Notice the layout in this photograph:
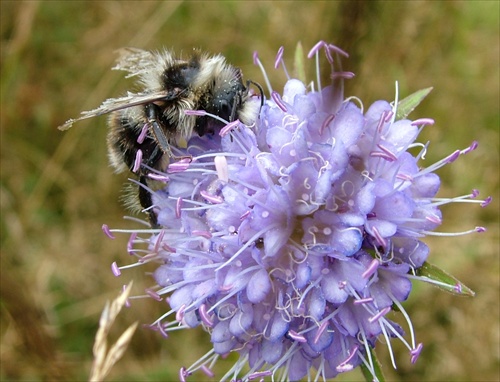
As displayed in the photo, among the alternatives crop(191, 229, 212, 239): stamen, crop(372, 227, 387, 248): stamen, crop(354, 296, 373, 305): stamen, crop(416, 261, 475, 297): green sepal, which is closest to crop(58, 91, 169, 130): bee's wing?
crop(191, 229, 212, 239): stamen

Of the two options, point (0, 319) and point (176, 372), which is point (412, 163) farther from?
point (0, 319)

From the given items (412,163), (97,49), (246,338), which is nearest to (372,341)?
(246,338)

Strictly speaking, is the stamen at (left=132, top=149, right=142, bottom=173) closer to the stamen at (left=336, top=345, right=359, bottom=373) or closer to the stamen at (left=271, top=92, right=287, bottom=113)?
the stamen at (left=271, top=92, right=287, bottom=113)

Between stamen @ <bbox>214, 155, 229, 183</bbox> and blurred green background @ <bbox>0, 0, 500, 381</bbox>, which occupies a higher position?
stamen @ <bbox>214, 155, 229, 183</bbox>

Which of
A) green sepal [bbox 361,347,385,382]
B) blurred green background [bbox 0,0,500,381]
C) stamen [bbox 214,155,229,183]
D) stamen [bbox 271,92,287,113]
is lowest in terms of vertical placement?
blurred green background [bbox 0,0,500,381]

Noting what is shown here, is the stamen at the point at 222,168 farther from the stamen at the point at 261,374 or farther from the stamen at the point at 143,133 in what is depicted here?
the stamen at the point at 261,374

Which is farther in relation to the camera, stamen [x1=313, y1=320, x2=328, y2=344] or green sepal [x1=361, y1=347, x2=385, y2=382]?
green sepal [x1=361, y1=347, x2=385, y2=382]

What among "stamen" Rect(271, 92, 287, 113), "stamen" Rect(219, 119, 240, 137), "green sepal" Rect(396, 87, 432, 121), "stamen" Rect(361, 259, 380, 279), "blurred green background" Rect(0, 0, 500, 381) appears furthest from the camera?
"blurred green background" Rect(0, 0, 500, 381)
